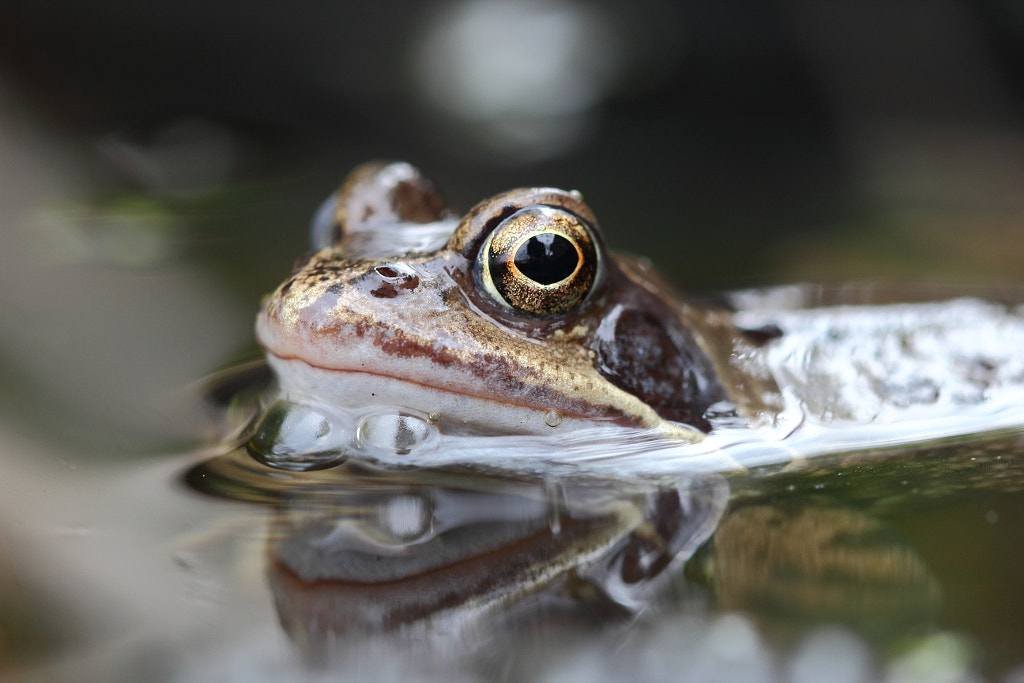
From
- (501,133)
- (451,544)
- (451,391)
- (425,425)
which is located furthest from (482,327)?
(501,133)

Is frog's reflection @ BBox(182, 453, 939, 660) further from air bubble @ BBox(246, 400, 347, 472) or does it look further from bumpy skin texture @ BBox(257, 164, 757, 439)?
bumpy skin texture @ BBox(257, 164, 757, 439)

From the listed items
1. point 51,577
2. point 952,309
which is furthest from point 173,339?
point 952,309

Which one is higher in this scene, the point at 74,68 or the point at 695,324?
the point at 74,68

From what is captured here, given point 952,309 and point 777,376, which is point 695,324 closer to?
point 777,376

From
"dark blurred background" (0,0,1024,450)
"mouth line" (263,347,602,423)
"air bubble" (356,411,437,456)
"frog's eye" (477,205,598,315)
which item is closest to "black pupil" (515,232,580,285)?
"frog's eye" (477,205,598,315)

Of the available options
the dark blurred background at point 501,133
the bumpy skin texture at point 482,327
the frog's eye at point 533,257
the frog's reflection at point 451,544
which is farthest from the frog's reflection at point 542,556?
the dark blurred background at point 501,133

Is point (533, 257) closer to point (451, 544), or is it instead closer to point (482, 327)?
point (482, 327)
